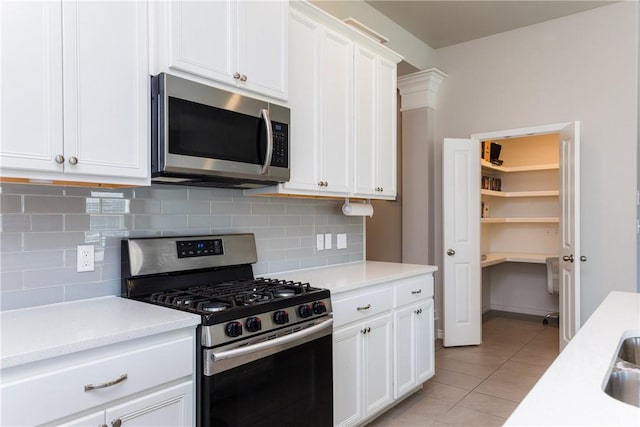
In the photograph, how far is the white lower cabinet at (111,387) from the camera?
47.3 inches

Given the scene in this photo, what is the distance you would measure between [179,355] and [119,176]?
0.72 meters

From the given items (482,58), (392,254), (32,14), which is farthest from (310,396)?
(482,58)

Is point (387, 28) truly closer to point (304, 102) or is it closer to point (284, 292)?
point (304, 102)

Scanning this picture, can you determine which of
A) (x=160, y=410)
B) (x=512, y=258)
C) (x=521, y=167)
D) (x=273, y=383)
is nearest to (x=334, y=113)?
(x=273, y=383)

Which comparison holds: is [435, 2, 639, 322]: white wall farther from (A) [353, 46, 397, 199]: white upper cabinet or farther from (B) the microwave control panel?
(B) the microwave control panel

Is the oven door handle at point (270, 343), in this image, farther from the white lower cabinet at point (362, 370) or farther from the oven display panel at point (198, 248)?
the oven display panel at point (198, 248)

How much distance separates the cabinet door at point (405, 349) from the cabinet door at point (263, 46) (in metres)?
1.60

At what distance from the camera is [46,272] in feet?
5.77

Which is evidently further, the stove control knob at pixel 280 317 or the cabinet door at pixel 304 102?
the cabinet door at pixel 304 102

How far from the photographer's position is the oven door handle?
1.63 m

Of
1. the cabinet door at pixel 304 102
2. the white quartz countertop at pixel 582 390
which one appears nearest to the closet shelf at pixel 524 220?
the cabinet door at pixel 304 102

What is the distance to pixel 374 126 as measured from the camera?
3168mm

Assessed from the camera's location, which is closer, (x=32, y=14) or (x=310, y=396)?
(x=32, y=14)

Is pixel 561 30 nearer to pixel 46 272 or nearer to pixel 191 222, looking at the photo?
pixel 191 222
